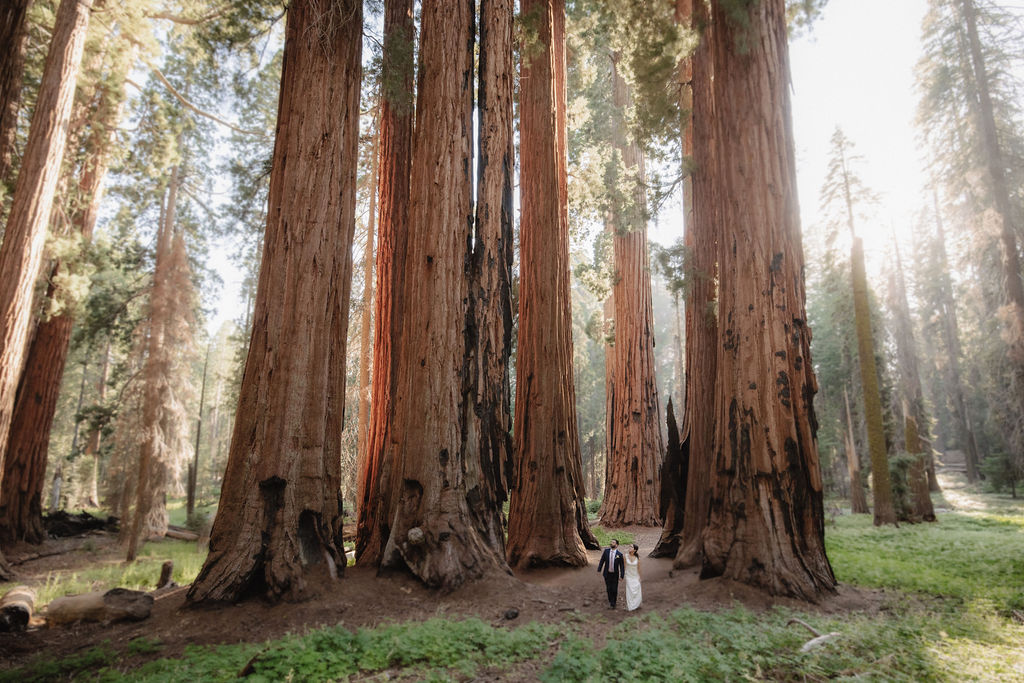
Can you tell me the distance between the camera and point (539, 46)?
946cm

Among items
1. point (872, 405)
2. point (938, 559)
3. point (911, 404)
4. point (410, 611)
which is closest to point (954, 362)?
point (911, 404)

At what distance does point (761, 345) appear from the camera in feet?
21.4

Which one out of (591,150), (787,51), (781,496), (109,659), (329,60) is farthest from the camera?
(591,150)

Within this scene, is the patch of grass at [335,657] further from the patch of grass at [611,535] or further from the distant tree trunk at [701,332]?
the patch of grass at [611,535]

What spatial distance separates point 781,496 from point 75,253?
47.8ft

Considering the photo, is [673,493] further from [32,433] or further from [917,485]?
[32,433]

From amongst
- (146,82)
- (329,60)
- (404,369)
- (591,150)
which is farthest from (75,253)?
(591,150)

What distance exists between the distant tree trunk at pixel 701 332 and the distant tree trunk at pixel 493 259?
296 centimetres

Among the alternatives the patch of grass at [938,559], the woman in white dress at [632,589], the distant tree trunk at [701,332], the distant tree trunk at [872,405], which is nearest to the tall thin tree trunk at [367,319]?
the distant tree trunk at [701,332]

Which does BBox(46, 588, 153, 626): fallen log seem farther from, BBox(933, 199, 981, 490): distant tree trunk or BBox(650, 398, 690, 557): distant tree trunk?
BBox(933, 199, 981, 490): distant tree trunk

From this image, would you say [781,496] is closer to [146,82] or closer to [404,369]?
[404,369]

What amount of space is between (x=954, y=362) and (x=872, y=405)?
31.4 meters

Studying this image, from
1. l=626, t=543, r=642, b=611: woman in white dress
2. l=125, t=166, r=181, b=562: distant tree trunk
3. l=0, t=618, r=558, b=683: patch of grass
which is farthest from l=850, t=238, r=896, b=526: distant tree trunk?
l=125, t=166, r=181, b=562: distant tree trunk

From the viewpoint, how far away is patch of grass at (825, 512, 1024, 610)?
6.84 m
